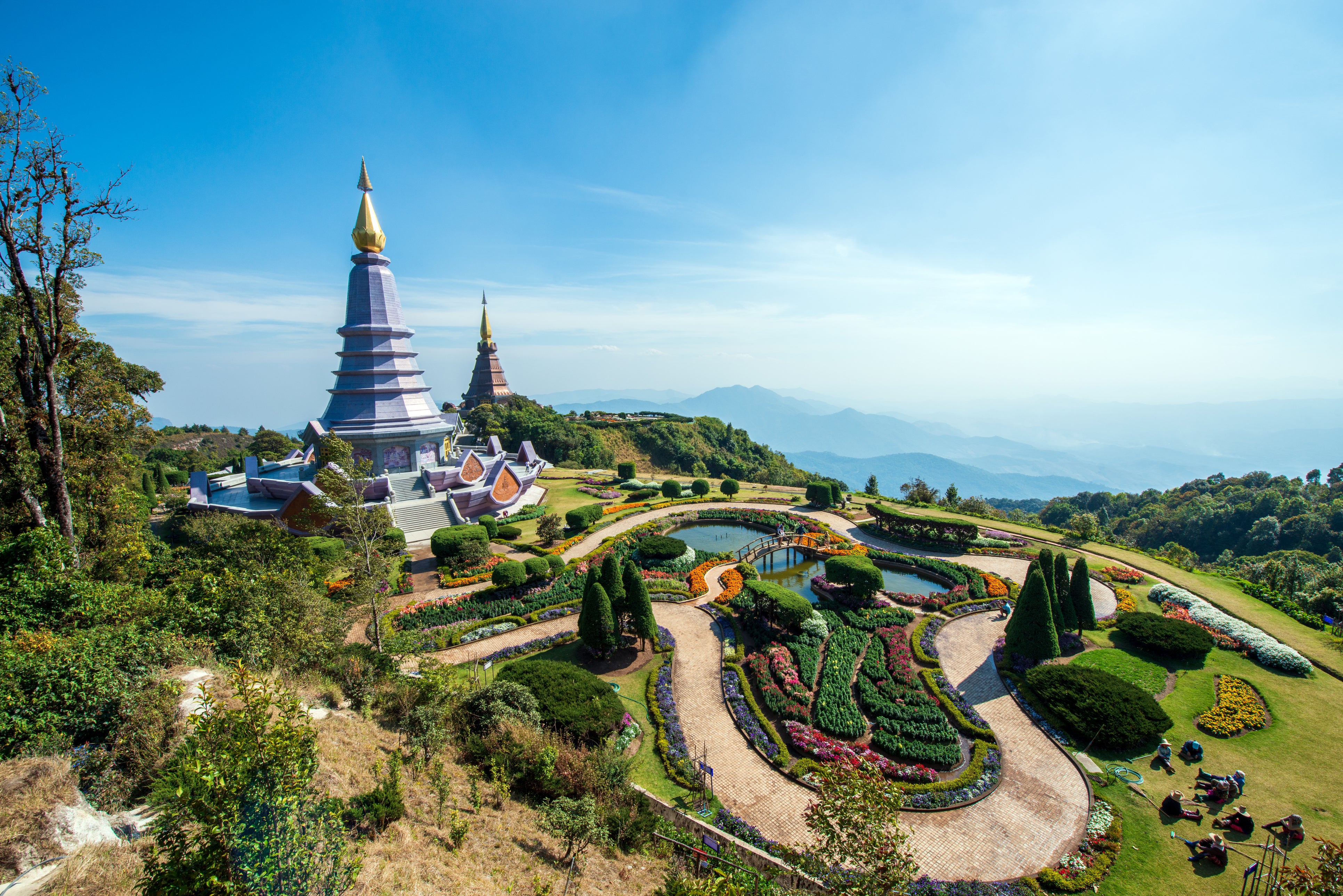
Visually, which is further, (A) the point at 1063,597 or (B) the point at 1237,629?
(A) the point at 1063,597

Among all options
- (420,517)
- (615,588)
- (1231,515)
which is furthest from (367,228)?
(1231,515)

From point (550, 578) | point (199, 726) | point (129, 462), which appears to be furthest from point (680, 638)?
→ point (129, 462)

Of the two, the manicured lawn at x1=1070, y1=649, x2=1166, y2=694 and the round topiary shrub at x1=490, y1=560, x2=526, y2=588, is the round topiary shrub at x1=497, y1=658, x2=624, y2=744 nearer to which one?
the round topiary shrub at x1=490, y1=560, x2=526, y2=588

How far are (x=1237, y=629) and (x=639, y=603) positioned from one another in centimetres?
2293

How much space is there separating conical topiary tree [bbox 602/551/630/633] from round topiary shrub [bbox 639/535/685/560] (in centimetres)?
873

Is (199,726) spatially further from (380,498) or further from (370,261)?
(370,261)

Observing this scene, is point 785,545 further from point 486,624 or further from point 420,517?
point 420,517

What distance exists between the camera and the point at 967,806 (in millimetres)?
12594

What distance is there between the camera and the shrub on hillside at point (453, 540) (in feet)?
85.9

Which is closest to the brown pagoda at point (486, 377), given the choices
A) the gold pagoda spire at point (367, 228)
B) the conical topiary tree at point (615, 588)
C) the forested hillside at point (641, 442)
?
the forested hillside at point (641, 442)

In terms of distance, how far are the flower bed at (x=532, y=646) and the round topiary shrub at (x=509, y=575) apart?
12.6ft

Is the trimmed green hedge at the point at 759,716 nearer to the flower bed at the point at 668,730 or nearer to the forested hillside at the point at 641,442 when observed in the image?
the flower bed at the point at 668,730

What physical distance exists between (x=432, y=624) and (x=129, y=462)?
1122cm

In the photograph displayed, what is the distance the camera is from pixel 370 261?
116 feet
